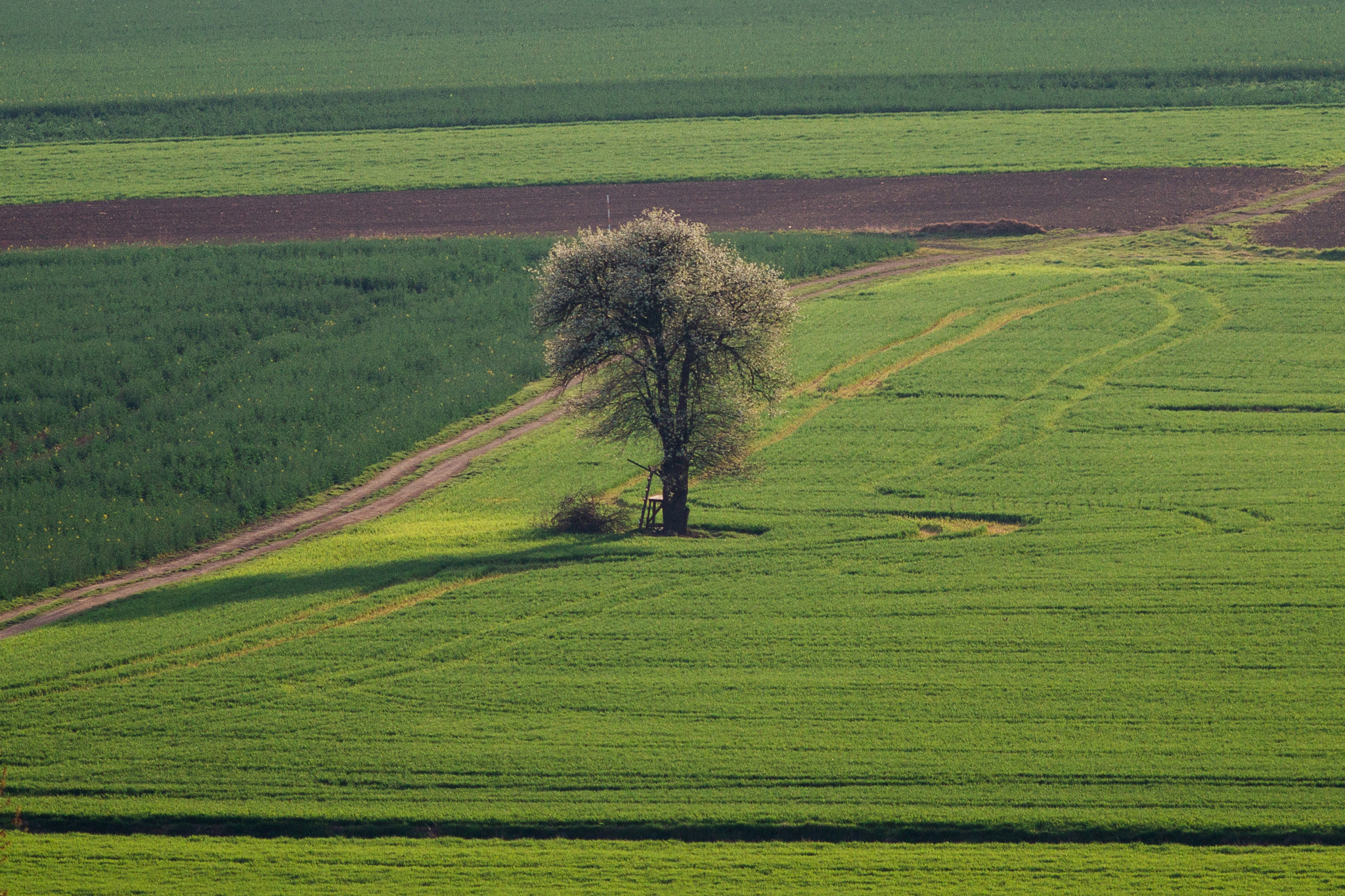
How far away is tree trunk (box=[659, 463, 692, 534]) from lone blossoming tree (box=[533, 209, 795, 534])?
0.03m

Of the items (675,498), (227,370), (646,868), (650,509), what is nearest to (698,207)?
(227,370)

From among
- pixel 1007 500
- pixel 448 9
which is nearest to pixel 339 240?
pixel 1007 500

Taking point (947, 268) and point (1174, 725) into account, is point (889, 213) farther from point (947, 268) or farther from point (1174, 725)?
point (1174, 725)

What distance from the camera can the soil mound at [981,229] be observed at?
2854 inches

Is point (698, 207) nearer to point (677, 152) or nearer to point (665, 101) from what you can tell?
point (677, 152)

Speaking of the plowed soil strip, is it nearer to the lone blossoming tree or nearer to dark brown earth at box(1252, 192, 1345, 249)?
dark brown earth at box(1252, 192, 1345, 249)

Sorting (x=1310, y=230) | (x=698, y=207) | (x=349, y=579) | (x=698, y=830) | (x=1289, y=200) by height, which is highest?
(x=1289, y=200)

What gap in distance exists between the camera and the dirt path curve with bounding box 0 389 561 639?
39094mm

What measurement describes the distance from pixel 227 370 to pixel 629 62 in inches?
2690

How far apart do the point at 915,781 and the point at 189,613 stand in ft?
69.9

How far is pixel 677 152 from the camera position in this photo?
291 feet

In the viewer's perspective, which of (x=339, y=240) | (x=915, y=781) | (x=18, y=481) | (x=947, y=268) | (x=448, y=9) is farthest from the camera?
(x=448, y=9)

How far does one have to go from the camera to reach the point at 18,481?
46.9m

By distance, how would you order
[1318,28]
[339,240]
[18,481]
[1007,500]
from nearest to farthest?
[1007,500], [18,481], [339,240], [1318,28]
